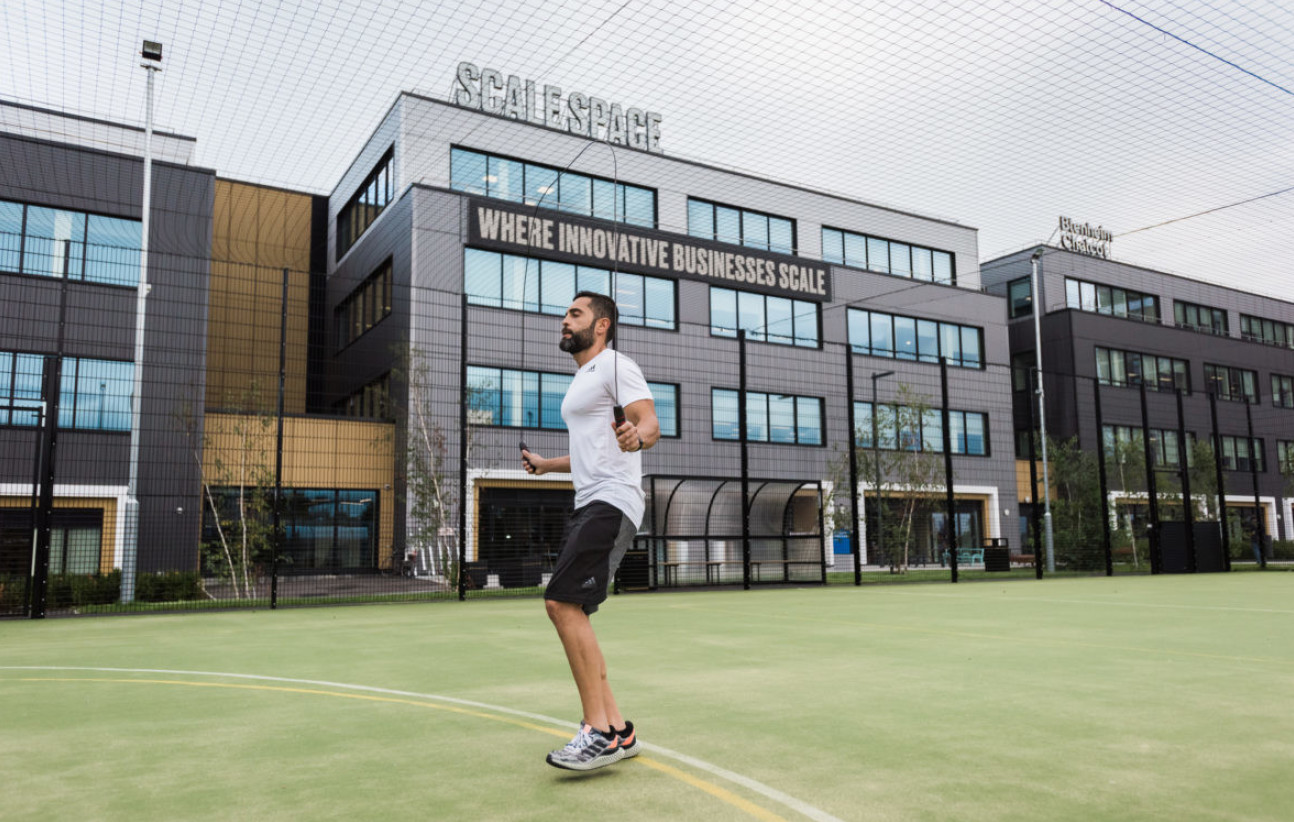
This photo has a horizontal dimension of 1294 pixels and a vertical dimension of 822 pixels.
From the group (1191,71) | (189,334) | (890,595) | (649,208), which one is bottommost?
(890,595)

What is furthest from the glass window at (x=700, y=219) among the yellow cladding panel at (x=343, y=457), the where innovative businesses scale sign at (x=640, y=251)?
the yellow cladding panel at (x=343, y=457)

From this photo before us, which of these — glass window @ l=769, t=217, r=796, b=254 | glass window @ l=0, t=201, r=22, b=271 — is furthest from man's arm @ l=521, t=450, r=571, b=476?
glass window @ l=769, t=217, r=796, b=254

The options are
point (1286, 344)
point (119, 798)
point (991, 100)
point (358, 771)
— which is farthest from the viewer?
point (1286, 344)

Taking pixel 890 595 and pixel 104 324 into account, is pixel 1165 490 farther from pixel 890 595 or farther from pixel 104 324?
pixel 104 324

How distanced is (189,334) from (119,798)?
65.2 feet

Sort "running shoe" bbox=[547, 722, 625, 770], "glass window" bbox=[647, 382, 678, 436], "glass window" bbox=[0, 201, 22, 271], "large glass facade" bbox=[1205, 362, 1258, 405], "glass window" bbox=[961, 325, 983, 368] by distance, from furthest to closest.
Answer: "large glass facade" bbox=[1205, 362, 1258, 405] → "glass window" bbox=[961, 325, 983, 368] → "glass window" bbox=[647, 382, 678, 436] → "glass window" bbox=[0, 201, 22, 271] → "running shoe" bbox=[547, 722, 625, 770]

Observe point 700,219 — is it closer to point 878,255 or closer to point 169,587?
point 878,255

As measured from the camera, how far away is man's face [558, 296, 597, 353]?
4160 millimetres

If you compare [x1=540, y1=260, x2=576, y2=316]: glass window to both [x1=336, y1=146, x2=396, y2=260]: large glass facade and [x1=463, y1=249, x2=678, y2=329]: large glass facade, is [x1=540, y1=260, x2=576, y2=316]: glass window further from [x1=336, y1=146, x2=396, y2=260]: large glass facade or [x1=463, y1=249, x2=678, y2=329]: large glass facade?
[x1=336, y1=146, x2=396, y2=260]: large glass facade

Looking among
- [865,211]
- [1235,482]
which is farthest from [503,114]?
[1235,482]

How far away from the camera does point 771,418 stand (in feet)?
101

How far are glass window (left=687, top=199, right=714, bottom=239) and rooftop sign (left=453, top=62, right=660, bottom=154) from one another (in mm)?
2382

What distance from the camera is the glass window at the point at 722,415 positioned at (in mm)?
29297

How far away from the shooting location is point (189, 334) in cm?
2084
